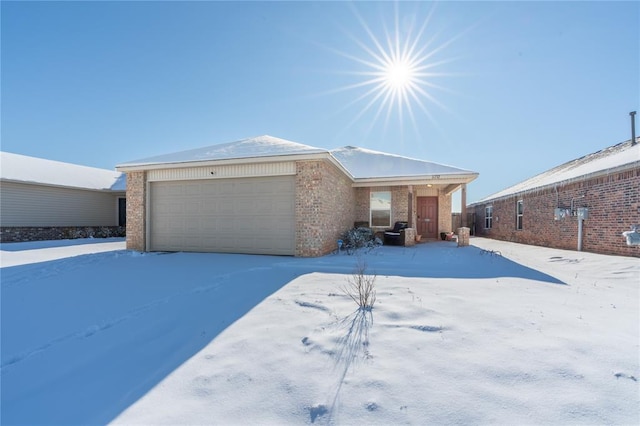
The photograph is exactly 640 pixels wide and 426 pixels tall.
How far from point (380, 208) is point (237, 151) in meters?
6.98

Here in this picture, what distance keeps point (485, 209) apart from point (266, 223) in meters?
17.1

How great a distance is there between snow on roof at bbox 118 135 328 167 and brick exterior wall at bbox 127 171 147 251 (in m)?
0.58

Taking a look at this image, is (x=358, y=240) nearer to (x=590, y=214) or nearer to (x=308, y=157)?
(x=308, y=157)

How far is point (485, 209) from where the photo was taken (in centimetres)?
1892

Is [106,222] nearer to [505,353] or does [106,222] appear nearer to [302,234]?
[302,234]

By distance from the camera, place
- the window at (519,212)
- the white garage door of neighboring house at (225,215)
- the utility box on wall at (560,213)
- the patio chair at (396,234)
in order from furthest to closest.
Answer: the window at (519,212) < the patio chair at (396,234) < the utility box on wall at (560,213) < the white garage door of neighboring house at (225,215)

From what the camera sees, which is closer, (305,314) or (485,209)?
(305,314)

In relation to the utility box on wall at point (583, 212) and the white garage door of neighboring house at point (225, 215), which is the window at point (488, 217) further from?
the white garage door of neighboring house at point (225, 215)

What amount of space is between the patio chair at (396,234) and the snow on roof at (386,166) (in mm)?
2196

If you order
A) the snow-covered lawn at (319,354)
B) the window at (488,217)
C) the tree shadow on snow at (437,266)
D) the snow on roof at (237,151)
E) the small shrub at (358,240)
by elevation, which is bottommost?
the snow-covered lawn at (319,354)

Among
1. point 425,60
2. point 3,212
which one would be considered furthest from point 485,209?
point 3,212

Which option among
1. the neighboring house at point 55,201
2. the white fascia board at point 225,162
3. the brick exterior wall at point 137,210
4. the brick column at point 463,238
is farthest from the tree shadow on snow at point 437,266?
the neighboring house at point 55,201

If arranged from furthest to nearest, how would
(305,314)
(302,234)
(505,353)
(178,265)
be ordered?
(302,234)
(178,265)
(305,314)
(505,353)

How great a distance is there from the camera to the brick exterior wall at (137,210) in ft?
31.4
